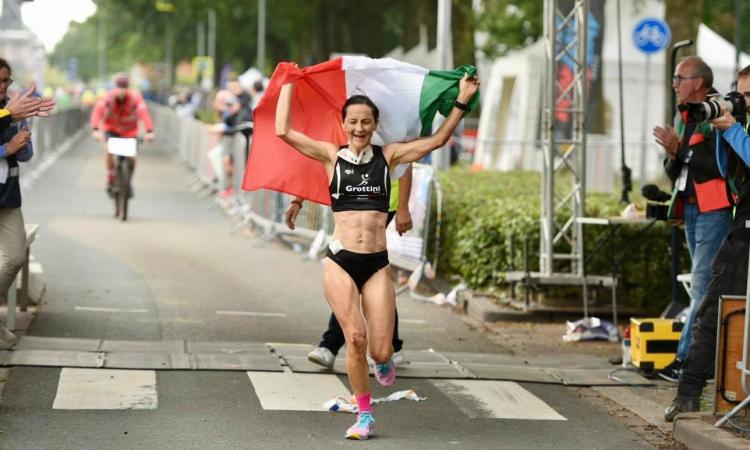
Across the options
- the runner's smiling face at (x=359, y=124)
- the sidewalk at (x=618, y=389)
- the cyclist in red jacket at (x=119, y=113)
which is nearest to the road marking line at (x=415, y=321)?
the sidewalk at (x=618, y=389)

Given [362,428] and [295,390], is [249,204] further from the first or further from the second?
A: [362,428]

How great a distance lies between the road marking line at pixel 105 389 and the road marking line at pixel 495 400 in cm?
191

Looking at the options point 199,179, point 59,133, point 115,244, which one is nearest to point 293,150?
point 115,244

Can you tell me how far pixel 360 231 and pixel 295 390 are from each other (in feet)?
5.25

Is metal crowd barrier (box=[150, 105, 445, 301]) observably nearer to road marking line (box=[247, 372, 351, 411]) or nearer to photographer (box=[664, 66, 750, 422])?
road marking line (box=[247, 372, 351, 411])

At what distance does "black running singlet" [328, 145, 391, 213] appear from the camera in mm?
8406

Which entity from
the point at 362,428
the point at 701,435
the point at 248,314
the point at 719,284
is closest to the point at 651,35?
the point at 248,314

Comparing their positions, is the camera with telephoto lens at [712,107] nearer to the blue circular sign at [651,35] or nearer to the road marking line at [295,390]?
the road marking line at [295,390]

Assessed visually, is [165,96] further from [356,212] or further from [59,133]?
[356,212]

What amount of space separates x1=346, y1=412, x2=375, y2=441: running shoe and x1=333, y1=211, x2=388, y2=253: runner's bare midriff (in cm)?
91

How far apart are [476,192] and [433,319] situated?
2672 millimetres

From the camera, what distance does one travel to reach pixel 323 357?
10.3m

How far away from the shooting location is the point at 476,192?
16.4 meters

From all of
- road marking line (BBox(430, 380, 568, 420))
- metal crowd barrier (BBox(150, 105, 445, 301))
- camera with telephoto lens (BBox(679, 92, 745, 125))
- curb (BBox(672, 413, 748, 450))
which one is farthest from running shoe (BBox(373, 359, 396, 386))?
metal crowd barrier (BBox(150, 105, 445, 301))
